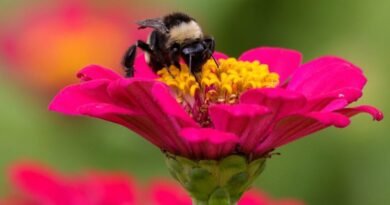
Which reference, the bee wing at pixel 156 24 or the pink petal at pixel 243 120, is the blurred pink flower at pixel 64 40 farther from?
the pink petal at pixel 243 120

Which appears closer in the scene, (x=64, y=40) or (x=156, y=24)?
(x=156, y=24)

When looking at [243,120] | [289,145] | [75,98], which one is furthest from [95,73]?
[289,145]

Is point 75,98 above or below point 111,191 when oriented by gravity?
above

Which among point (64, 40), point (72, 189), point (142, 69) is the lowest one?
point (64, 40)

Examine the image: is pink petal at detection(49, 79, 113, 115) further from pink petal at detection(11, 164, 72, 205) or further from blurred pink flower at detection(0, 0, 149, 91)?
blurred pink flower at detection(0, 0, 149, 91)

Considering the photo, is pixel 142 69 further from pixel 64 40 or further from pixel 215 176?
pixel 64 40

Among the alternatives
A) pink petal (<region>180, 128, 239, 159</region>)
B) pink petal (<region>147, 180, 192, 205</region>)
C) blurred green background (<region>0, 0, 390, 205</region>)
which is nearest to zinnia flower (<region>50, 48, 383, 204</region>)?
pink petal (<region>180, 128, 239, 159</region>)
